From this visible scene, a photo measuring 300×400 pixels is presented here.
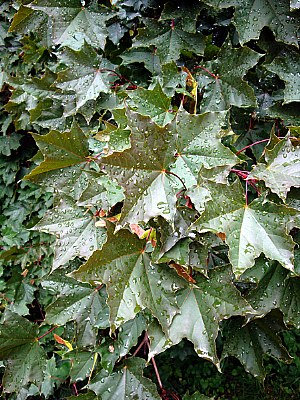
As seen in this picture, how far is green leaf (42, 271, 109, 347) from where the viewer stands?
1353mm

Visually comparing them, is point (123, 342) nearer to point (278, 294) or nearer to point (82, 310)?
point (82, 310)

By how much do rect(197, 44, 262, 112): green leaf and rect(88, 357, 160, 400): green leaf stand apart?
0.89m

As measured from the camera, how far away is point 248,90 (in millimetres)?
1304

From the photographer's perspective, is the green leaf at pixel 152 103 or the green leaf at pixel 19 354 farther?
the green leaf at pixel 19 354

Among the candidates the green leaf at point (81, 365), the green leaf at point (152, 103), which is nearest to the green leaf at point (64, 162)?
the green leaf at point (152, 103)

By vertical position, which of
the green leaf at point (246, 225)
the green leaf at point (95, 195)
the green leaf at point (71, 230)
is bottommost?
the green leaf at point (71, 230)

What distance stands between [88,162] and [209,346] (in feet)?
2.08

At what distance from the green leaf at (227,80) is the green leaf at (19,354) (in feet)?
3.42

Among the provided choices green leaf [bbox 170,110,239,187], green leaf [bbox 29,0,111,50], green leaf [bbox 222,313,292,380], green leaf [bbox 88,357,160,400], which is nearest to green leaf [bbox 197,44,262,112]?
green leaf [bbox 170,110,239,187]

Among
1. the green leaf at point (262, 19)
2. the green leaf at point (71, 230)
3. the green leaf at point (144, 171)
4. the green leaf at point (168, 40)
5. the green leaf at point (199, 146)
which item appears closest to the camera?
the green leaf at point (144, 171)

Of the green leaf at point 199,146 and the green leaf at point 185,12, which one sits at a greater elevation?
the green leaf at point 185,12

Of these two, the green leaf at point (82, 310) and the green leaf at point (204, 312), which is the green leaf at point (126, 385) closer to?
the green leaf at point (82, 310)

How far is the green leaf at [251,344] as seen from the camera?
4.41 feet

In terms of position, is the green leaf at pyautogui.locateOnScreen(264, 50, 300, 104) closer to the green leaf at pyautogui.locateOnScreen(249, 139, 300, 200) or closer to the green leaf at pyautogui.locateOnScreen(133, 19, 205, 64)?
the green leaf at pyautogui.locateOnScreen(133, 19, 205, 64)
